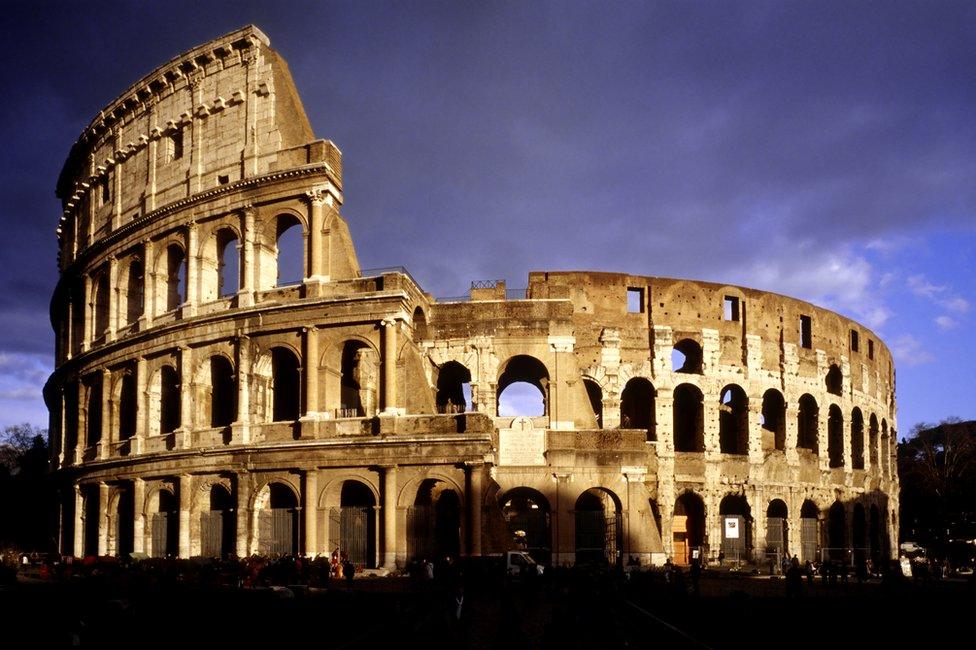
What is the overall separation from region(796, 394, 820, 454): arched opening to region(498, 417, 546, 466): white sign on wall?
42.7ft

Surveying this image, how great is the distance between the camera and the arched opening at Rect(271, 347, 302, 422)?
33438 millimetres

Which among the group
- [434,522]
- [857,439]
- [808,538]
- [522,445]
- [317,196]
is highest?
[317,196]

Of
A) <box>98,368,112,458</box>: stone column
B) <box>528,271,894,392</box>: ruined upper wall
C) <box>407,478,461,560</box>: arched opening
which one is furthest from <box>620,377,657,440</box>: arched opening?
<box>98,368,112,458</box>: stone column

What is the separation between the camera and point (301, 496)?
3019 centimetres

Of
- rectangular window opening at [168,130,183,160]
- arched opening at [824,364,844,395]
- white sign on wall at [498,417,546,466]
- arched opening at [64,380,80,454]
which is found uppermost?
rectangular window opening at [168,130,183,160]

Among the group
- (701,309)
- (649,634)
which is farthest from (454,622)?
(701,309)

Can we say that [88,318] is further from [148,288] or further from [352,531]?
[352,531]

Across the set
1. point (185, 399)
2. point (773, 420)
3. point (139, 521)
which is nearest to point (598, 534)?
point (773, 420)

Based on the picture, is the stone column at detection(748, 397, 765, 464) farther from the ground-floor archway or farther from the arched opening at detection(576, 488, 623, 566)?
the ground-floor archway

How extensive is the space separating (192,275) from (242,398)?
4.72 metres

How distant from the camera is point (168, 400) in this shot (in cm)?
3622

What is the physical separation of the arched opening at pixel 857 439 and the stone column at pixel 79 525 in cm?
3000

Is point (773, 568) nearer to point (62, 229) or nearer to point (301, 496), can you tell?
point (301, 496)

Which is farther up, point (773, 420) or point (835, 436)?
point (773, 420)
